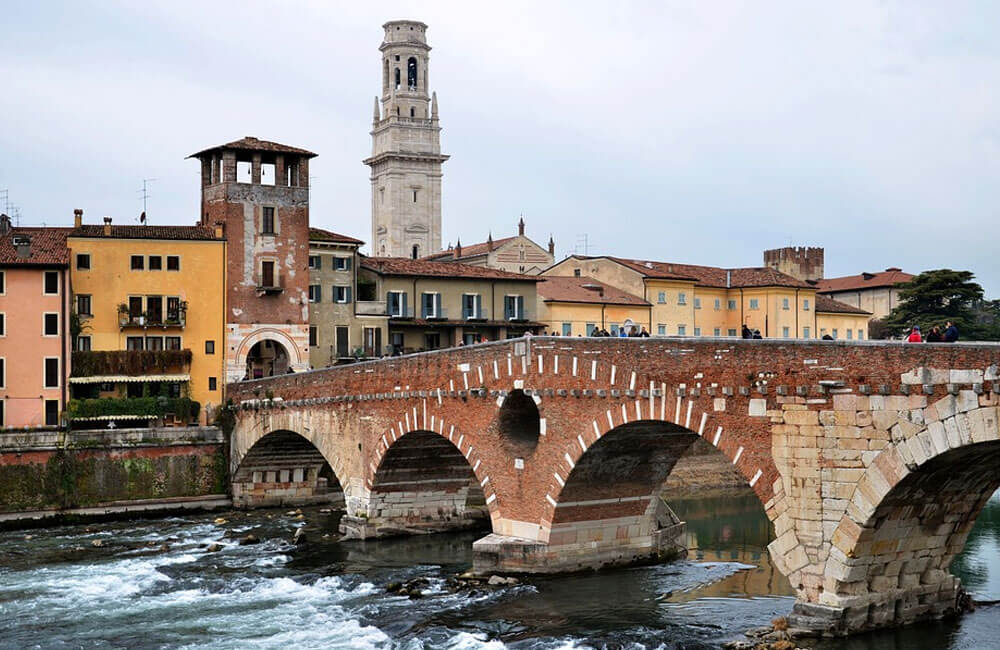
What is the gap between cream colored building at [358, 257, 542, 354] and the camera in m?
55.6

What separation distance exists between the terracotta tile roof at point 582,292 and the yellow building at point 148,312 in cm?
1739

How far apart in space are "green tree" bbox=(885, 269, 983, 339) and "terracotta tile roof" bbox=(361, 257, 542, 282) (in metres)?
18.8

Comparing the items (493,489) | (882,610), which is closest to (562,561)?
(493,489)

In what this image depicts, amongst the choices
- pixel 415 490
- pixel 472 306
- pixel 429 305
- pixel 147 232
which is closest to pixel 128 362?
pixel 147 232

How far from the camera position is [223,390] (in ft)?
166

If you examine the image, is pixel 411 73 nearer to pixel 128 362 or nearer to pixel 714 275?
pixel 714 275

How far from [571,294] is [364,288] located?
11.3m

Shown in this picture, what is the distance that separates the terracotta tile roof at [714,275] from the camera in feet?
208

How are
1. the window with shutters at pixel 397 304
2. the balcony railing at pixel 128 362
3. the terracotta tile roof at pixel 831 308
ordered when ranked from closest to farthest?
the balcony railing at pixel 128 362 < the window with shutters at pixel 397 304 < the terracotta tile roof at pixel 831 308

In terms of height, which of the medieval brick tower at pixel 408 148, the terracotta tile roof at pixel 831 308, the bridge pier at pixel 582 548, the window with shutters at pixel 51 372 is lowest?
the bridge pier at pixel 582 548

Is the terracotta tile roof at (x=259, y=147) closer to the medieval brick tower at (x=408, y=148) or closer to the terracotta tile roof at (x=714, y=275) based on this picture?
the terracotta tile roof at (x=714, y=275)

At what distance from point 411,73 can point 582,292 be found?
52850 millimetres

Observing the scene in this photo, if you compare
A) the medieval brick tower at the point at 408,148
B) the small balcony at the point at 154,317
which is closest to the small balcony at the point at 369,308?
the small balcony at the point at 154,317

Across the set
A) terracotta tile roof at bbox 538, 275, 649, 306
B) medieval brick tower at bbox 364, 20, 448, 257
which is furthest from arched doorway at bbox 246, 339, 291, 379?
medieval brick tower at bbox 364, 20, 448, 257
